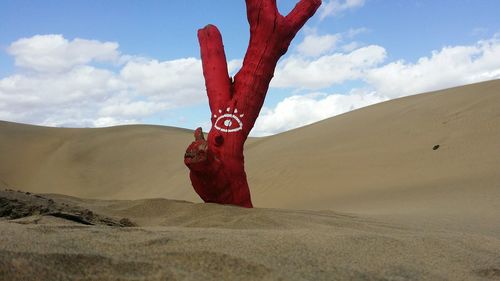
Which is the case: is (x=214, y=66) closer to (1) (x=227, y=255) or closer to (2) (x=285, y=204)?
(1) (x=227, y=255)

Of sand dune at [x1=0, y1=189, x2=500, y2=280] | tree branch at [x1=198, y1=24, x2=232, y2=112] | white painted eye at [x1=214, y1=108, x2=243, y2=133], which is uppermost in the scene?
tree branch at [x1=198, y1=24, x2=232, y2=112]

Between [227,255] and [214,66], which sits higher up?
[214,66]

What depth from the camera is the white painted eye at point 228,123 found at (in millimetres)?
3631

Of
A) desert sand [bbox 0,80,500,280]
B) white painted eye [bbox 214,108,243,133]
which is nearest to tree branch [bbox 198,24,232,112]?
white painted eye [bbox 214,108,243,133]

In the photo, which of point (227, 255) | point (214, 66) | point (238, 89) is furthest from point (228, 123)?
point (227, 255)

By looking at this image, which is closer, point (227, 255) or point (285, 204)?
point (227, 255)

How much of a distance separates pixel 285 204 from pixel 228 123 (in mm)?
4521

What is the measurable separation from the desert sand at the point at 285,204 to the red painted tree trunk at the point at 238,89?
29 centimetres

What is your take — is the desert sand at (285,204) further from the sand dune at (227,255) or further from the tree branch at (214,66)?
the tree branch at (214,66)

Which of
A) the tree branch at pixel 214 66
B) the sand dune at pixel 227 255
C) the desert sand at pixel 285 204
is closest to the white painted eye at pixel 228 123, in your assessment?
the tree branch at pixel 214 66

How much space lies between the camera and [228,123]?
3652 millimetres

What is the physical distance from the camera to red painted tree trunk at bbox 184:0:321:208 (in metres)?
3.50

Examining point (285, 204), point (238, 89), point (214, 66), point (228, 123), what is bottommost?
point (285, 204)

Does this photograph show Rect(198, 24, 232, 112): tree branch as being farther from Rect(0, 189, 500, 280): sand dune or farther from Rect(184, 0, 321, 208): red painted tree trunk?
Rect(0, 189, 500, 280): sand dune
